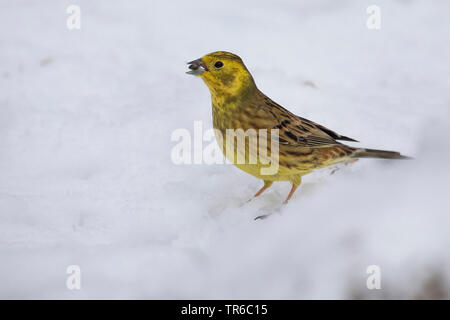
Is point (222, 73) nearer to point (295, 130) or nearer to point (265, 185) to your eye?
point (295, 130)

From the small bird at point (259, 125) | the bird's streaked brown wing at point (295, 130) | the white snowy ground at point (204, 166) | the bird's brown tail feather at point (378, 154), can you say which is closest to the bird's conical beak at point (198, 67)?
the small bird at point (259, 125)

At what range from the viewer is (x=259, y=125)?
3451mm

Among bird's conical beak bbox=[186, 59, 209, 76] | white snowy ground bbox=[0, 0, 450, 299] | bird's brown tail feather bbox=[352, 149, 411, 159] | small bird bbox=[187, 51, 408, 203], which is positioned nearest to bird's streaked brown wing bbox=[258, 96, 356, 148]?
small bird bbox=[187, 51, 408, 203]

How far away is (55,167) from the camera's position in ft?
13.1

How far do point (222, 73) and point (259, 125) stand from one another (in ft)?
1.32

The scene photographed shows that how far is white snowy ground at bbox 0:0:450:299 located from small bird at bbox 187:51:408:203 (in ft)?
0.54

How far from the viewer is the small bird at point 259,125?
11.2 ft

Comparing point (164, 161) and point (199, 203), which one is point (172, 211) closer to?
point (199, 203)

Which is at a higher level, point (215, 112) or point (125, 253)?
point (215, 112)

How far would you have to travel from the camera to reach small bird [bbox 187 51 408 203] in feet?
11.2

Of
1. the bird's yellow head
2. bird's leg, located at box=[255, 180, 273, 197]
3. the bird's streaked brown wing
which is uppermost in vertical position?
the bird's yellow head

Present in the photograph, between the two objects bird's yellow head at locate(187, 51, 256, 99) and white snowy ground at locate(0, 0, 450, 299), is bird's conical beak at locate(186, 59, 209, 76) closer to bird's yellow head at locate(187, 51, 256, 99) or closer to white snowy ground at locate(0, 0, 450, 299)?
bird's yellow head at locate(187, 51, 256, 99)

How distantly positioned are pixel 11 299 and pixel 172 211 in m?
1.09
